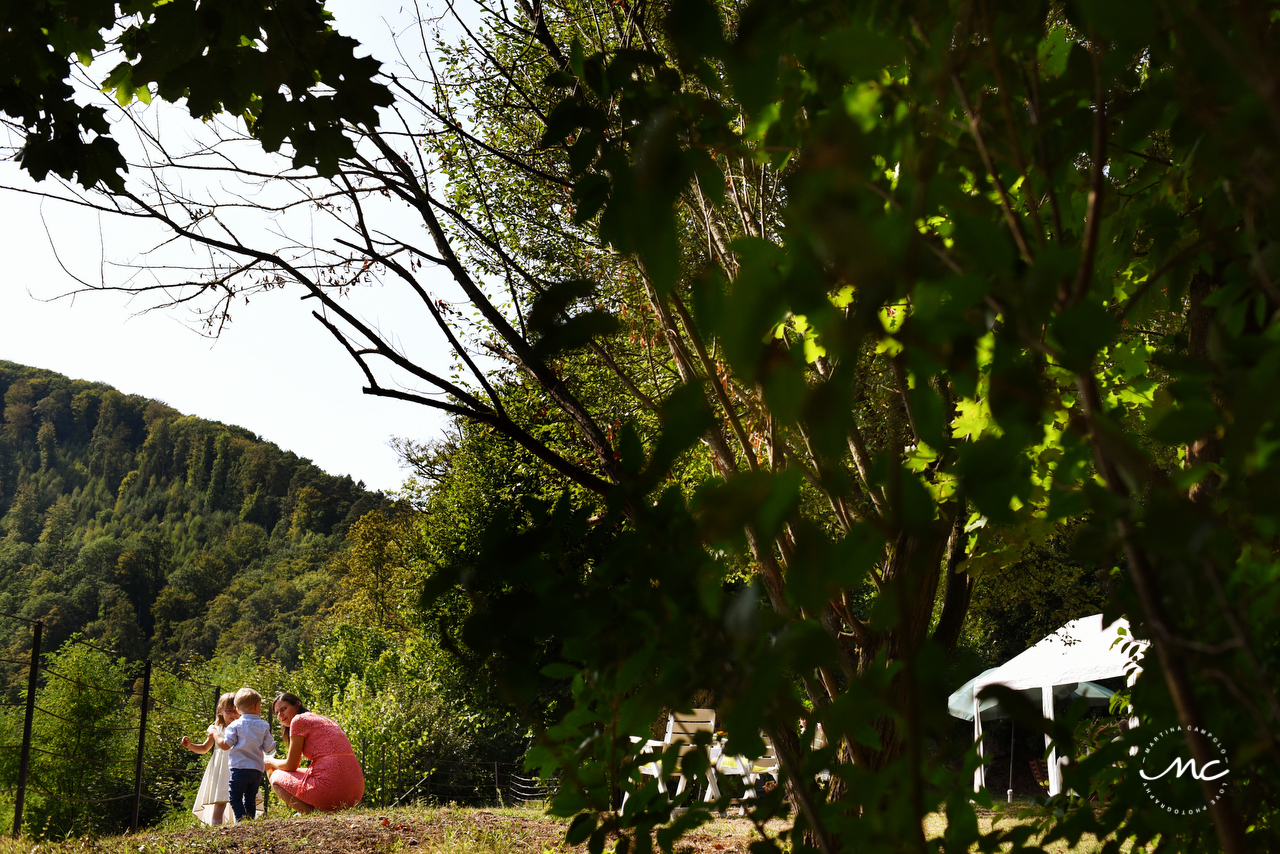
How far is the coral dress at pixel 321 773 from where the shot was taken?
6.94m

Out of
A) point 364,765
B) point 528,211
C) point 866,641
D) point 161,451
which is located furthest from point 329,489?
point 866,641

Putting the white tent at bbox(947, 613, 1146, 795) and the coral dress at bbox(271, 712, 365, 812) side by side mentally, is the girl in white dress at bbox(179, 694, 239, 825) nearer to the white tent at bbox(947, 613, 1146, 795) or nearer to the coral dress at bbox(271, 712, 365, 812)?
the coral dress at bbox(271, 712, 365, 812)

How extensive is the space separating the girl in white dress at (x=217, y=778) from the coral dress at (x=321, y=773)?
25.9 inches

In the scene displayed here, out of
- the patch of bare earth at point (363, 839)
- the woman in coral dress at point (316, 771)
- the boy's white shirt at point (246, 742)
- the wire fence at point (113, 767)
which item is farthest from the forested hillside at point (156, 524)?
the patch of bare earth at point (363, 839)

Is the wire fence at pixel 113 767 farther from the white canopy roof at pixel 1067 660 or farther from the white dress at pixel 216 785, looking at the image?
the white canopy roof at pixel 1067 660

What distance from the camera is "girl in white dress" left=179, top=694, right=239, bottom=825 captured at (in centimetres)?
743

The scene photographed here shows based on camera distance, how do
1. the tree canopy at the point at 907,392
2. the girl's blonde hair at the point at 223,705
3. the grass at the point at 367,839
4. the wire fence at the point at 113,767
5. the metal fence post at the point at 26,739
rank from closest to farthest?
the tree canopy at the point at 907,392 < the grass at the point at 367,839 < the metal fence post at the point at 26,739 < the girl's blonde hair at the point at 223,705 < the wire fence at the point at 113,767

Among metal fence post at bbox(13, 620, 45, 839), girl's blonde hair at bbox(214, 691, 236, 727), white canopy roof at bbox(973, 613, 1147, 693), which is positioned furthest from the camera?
white canopy roof at bbox(973, 613, 1147, 693)

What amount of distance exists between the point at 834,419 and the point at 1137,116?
440 millimetres

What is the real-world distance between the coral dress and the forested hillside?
138 feet

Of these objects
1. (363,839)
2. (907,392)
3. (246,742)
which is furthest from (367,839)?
(907,392)

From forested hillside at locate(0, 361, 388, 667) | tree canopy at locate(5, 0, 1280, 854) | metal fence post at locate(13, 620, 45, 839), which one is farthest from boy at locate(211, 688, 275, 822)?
forested hillside at locate(0, 361, 388, 667)

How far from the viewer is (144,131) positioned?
2.74 m

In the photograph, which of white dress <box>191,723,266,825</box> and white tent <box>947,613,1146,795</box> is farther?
white tent <box>947,613,1146,795</box>
